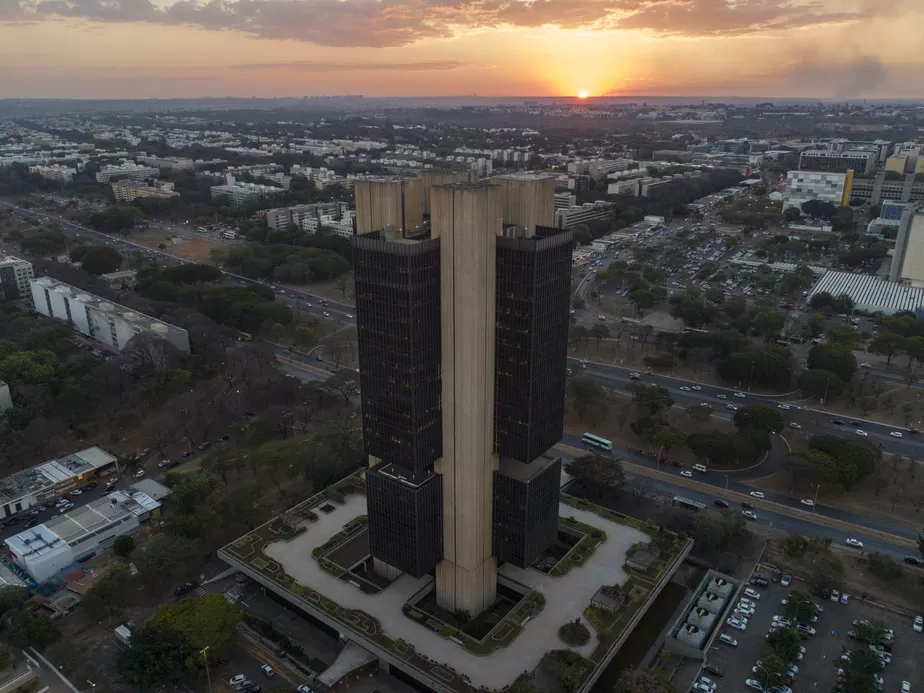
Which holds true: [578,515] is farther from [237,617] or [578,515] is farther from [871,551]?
[237,617]

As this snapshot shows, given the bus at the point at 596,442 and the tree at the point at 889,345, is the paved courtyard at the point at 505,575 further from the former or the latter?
the tree at the point at 889,345

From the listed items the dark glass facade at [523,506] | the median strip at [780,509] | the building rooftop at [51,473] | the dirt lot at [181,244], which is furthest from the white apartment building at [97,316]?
the dark glass facade at [523,506]

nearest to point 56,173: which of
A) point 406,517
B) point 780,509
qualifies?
point 406,517

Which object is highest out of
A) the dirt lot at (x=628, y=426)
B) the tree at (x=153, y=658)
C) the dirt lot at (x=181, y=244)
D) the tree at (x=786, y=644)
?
the dirt lot at (x=181, y=244)

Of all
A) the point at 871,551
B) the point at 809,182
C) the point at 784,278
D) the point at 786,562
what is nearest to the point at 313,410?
the point at 786,562

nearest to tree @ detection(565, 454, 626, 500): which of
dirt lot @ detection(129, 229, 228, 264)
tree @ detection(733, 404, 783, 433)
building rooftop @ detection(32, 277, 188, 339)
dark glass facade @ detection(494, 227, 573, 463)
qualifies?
dark glass facade @ detection(494, 227, 573, 463)
